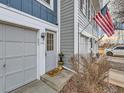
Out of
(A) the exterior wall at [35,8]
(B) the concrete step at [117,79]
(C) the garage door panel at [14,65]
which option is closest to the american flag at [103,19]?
(A) the exterior wall at [35,8]

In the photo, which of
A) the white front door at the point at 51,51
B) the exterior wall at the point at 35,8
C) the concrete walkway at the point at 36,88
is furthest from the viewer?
the white front door at the point at 51,51

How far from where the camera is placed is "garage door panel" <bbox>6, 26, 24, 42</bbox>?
5.91 m

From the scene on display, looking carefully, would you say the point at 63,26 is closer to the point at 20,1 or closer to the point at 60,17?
the point at 60,17

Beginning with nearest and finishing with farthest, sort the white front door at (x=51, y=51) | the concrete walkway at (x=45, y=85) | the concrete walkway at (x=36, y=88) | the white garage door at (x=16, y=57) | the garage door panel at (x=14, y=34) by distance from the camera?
the white garage door at (x=16, y=57) → the garage door panel at (x=14, y=34) → the concrete walkway at (x=36, y=88) → the concrete walkway at (x=45, y=85) → the white front door at (x=51, y=51)

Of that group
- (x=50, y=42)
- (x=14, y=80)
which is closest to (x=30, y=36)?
(x=14, y=80)

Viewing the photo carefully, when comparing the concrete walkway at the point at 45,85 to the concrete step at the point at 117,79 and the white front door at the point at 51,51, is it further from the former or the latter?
the concrete step at the point at 117,79

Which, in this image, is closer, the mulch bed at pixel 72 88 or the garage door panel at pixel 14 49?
the garage door panel at pixel 14 49

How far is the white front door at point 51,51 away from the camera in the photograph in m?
9.19

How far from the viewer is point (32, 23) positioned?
7285 millimetres

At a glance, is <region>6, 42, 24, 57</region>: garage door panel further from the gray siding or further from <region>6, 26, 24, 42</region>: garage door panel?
the gray siding

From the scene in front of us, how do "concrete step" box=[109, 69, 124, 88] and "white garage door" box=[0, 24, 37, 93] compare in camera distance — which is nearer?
"white garage door" box=[0, 24, 37, 93]

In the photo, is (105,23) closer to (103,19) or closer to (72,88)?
(103,19)

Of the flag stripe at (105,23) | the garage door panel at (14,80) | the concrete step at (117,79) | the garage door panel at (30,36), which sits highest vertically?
the flag stripe at (105,23)

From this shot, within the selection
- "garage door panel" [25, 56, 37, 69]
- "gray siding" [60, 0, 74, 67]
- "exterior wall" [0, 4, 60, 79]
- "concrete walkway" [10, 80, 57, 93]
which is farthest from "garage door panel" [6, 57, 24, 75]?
"gray siding" [60, 0, 74, 67]
